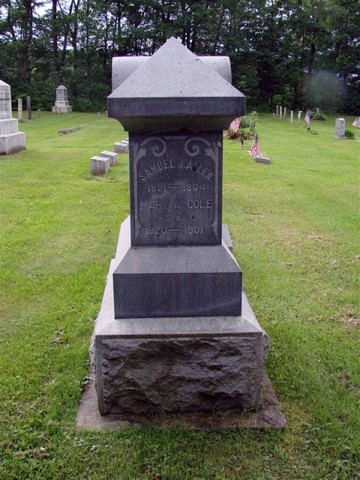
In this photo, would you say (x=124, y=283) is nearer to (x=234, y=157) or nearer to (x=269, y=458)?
(x=269, y=458)

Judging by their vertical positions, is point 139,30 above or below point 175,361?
above

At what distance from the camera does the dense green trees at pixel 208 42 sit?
39312 mm

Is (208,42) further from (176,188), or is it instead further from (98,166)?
(176,188)

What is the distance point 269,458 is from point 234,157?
13201mm

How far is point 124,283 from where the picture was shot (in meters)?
3.34

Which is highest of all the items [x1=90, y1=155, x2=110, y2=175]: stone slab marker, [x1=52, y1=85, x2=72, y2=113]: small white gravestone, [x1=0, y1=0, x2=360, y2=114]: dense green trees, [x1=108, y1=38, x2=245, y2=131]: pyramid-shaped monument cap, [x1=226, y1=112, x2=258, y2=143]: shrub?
[x1=0, y1=0, x2=360, y2=114]: dense green trees

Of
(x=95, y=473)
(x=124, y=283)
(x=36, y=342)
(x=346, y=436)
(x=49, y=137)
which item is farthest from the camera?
(x=49, y=137)

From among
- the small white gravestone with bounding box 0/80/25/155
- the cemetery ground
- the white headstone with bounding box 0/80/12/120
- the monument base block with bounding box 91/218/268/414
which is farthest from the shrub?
the monument base block with bounding box 91/218/268/414

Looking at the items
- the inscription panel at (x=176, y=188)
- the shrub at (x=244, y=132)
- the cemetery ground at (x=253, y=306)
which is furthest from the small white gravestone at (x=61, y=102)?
the inscription panel at (x=176, y=188)

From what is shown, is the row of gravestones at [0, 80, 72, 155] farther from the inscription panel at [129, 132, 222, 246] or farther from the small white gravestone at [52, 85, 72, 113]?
the small white gravestone at [52, 85, 72, 113]

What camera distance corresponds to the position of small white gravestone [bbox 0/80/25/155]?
14.5m

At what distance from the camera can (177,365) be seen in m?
3.24

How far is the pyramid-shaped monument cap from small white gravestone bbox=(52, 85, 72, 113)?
3460 centimetres

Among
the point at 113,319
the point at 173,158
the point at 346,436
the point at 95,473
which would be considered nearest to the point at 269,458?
the point at 346,436
